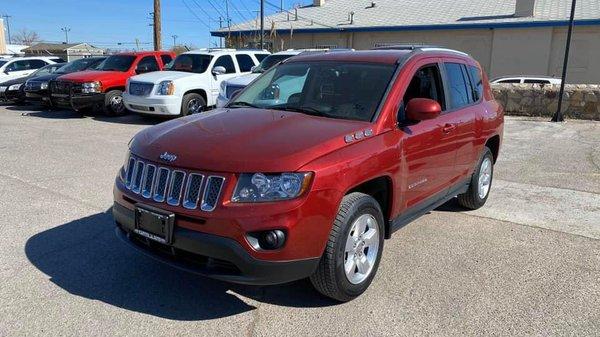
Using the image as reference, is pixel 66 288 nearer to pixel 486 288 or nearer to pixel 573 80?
pixel 486 288

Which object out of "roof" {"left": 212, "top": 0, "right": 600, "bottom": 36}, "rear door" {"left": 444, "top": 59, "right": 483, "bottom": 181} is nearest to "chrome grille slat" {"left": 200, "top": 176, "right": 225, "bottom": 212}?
"rear door" {"left": 444, "top": 59, "right": 483, "bottom": 181}

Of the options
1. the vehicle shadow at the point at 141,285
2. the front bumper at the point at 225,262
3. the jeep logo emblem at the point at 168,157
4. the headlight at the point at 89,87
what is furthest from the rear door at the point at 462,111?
the headlight at the point at 89,87

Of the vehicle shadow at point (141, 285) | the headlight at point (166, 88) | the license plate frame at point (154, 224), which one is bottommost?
the vehicle shadow at point (141, 285)

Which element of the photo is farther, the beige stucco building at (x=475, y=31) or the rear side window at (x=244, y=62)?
the beige stucco building at (x=475, y=31)

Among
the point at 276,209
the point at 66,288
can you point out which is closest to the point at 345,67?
the point at 276,209

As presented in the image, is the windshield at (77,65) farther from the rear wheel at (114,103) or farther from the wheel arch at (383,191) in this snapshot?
the wheel arch at (383,191)

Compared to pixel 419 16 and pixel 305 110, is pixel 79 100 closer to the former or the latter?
pixel 305 110

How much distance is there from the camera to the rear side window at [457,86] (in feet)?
16.7

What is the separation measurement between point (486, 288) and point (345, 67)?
2.18 metres

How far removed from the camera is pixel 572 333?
3.37 m

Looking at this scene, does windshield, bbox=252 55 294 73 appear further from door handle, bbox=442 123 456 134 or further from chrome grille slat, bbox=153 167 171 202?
chrome grille slat, bbox=153 167 171 202

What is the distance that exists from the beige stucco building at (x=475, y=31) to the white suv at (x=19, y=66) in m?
12.1

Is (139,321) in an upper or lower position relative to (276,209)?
Result: lower

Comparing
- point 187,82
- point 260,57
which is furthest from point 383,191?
point 260,57
